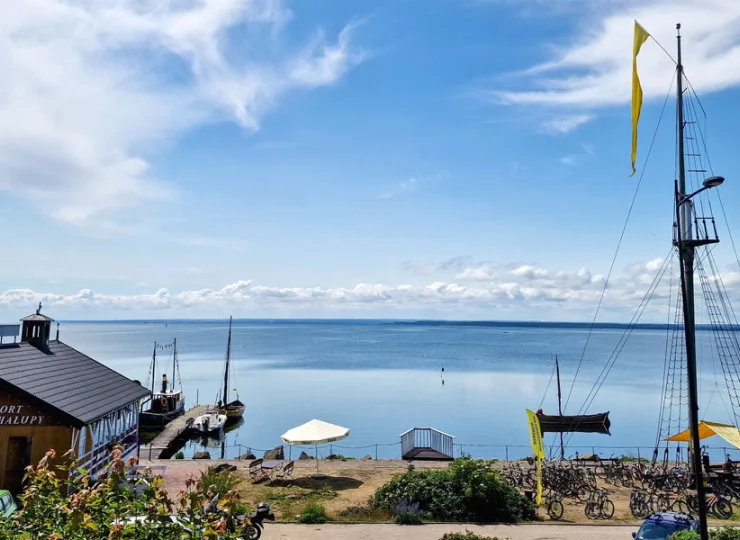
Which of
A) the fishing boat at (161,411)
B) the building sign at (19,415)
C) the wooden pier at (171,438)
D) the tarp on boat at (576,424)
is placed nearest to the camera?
the building sign at (19,415)

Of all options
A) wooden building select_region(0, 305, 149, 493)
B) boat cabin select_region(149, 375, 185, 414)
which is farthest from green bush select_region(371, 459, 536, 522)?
boat cabin select_region(149, 375, 185, 414)

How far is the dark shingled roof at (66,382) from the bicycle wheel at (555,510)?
15.7 m

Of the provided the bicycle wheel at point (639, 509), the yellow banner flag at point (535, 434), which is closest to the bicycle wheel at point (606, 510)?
the bicycle wheel at point (639, 509)

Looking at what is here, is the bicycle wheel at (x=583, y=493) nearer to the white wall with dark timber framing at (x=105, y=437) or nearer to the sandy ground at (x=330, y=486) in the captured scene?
the sandy ground at (x=330, y=486)

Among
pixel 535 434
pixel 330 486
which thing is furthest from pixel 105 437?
pixel 535 434

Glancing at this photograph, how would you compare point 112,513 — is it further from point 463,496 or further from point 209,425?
point 209,425

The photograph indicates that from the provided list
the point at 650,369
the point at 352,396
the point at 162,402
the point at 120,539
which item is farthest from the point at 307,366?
the point at 120,539

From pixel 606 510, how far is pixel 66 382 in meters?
20.0

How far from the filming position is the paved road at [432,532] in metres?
15.4

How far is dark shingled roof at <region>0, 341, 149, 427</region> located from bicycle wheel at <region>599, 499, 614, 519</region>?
17.4 metres

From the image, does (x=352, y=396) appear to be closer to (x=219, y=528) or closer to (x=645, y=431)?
(x=645, y=431)

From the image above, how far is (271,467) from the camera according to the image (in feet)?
77.3

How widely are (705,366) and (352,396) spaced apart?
8988cm

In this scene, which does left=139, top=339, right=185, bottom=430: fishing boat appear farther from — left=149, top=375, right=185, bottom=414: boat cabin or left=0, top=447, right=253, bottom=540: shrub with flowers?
left=0, top=447, right=253, bottom=540: shrub with flowers
